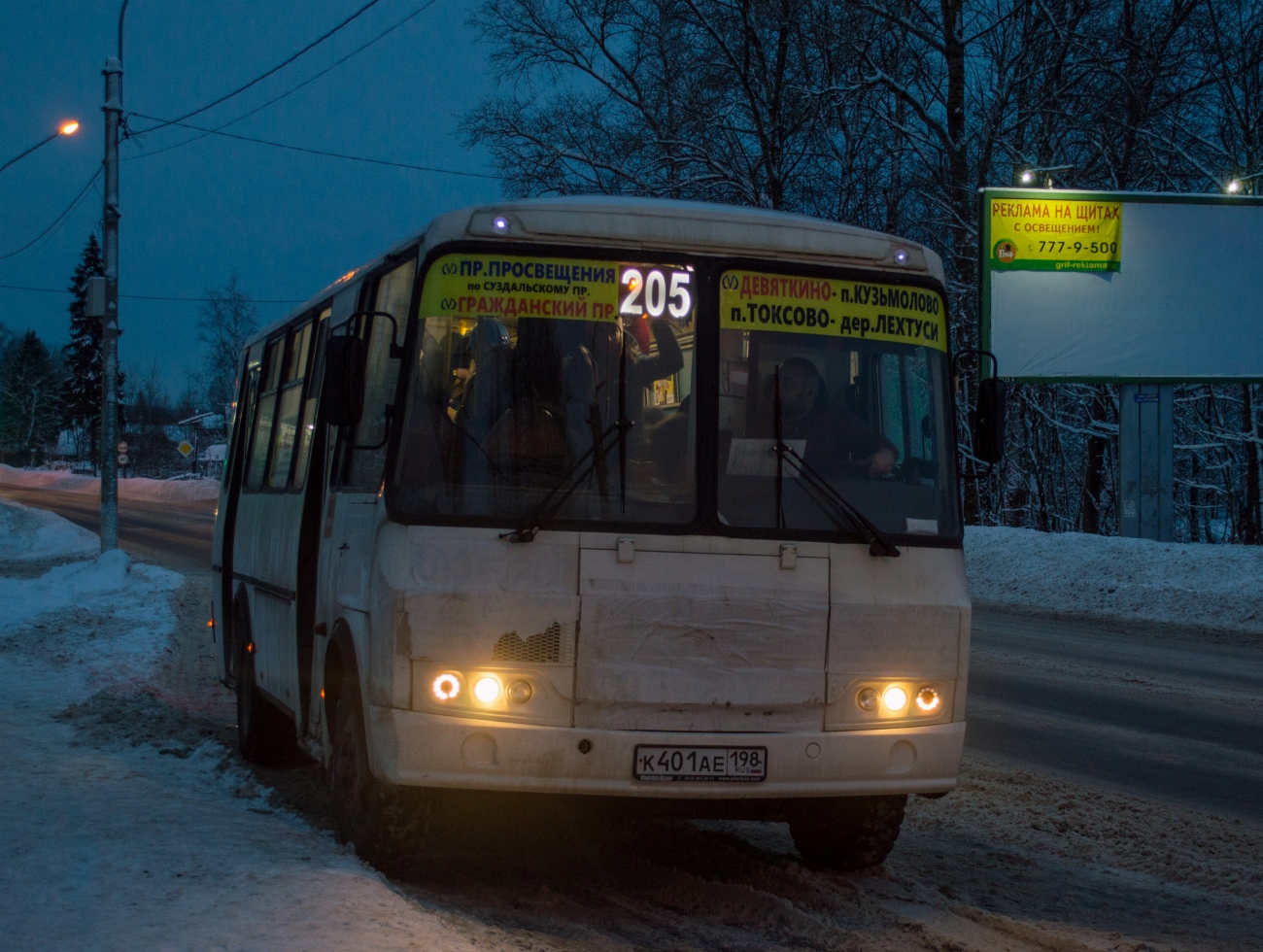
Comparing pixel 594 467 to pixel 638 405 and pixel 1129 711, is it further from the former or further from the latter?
pixel 1129 711

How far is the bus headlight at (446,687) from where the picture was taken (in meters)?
4.96

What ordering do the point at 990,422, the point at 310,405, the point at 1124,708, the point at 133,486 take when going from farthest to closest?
the point at 133,486
the point at 1124,708
the point at 310,405
the point at 990,422

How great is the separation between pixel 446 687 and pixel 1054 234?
22.7m

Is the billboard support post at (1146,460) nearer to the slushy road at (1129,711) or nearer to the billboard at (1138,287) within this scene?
the billboard at (1138,287)

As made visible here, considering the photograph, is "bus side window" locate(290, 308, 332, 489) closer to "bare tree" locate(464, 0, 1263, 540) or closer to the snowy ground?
the snowy ground

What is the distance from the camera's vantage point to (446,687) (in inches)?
195

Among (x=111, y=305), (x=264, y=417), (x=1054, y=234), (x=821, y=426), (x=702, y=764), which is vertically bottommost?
(x=702, y=764)

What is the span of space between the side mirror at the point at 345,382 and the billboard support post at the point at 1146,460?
877 inches

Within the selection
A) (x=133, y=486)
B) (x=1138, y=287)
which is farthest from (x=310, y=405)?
(x=133, y=486)

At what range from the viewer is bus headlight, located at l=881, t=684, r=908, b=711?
207 inches

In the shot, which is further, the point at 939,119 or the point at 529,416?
the point at 939,119

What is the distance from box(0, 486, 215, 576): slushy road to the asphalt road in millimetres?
9493

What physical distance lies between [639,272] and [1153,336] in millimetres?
22023

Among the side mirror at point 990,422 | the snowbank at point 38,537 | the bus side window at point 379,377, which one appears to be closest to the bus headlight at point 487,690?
the bus side window at point 379,377
